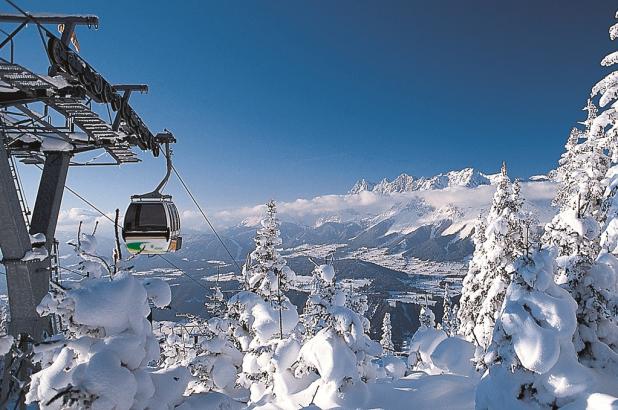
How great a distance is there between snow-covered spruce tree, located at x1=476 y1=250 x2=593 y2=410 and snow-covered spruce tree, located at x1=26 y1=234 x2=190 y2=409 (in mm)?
5532

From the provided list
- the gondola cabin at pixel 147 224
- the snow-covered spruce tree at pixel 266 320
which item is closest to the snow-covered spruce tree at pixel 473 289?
the snow-covered spruce tree at pixel 266 320

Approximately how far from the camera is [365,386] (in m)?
9.96

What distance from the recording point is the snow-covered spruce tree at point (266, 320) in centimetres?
1177

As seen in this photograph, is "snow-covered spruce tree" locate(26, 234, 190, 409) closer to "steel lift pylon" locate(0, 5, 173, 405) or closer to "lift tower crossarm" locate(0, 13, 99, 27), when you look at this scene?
"steel lift pylon" locate(0, 5, 173, 405)

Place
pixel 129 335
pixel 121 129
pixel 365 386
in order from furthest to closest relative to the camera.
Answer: pixel 365 386, pixel 121 129, pixel 129 335


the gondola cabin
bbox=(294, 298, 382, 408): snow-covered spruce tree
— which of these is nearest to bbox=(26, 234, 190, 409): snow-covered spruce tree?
the gondola cabin

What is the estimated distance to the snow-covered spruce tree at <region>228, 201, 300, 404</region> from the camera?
11773 mm

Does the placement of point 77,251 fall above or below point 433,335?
above

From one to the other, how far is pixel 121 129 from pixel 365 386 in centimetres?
800

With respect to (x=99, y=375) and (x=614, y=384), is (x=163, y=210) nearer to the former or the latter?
(x=99, y=375)

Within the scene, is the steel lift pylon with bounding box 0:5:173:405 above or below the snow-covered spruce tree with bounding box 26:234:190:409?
above

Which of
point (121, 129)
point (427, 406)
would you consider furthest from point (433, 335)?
point (121, 129)

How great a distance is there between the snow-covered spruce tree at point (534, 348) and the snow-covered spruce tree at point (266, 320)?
6.06m

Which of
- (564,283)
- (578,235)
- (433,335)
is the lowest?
(433,335)
